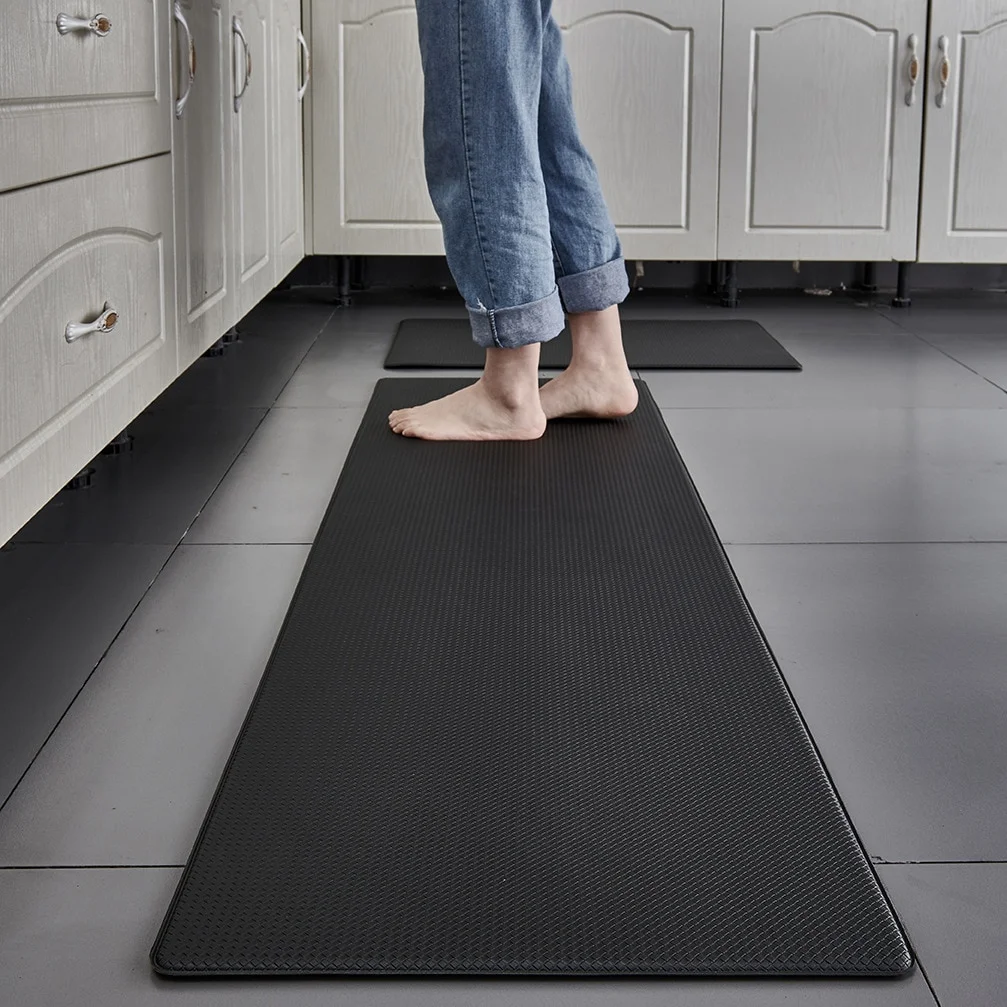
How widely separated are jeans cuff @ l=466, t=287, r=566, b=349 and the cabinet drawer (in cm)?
45

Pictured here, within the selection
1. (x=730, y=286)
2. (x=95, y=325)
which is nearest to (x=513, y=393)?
(x=95, y=325)

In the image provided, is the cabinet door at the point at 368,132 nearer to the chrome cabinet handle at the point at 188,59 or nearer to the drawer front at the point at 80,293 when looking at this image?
the chrome cabinet handle at the point at 188,59

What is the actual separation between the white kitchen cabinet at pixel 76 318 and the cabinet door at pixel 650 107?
1.58 meters

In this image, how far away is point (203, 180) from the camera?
1980 mm

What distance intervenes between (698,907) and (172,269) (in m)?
1.23

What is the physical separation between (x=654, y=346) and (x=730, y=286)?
693 mm

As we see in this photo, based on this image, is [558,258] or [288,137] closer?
[558,258]

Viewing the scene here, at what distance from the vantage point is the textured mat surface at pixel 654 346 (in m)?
2.53

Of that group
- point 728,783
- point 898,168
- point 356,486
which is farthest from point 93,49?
point 898,168

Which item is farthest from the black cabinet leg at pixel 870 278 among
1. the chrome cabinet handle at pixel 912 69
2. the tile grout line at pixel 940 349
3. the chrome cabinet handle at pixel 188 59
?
the chrome cabinet handle at pixel 188 59

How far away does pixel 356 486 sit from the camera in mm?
1697

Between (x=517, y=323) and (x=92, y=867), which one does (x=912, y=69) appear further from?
(x=92, y=867)

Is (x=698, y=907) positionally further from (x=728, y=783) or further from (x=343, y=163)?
(x=343, y=163)

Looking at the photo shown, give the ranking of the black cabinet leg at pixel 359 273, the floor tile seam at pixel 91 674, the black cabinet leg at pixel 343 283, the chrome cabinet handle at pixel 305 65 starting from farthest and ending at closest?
the black cabinet leg at pixel 359 273, the black cabinet leg at pixel 343 283, the chrome cabinet handle at pixel 305 65, the floor tile seam at pixel 91 674
